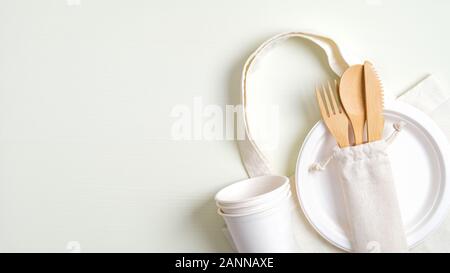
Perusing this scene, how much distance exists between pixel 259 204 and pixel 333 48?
0.29 metres

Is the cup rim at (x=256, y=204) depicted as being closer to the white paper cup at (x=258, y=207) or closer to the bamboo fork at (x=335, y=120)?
the white paper cup at (x=258, y=207)

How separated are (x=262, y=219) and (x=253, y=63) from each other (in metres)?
0.26

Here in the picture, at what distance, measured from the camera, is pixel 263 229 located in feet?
1.97

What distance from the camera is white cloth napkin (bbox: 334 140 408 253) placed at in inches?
24.5

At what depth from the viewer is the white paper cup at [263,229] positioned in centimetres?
60

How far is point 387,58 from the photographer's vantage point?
669 mm

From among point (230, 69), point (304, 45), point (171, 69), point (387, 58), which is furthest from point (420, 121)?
point (171, 69)

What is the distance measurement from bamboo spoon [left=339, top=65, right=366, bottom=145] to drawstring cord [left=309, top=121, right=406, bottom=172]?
0.16ft

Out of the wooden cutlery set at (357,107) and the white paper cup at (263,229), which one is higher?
the wooden cutlery set at (357,107)

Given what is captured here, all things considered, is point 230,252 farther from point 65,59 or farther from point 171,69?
point 65,59

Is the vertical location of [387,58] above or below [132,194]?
above

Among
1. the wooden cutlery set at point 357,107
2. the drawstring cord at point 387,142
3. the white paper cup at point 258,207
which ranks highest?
the wooden cutlery set at point 357,107

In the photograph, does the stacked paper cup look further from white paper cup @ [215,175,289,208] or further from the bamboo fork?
the bamboo fork

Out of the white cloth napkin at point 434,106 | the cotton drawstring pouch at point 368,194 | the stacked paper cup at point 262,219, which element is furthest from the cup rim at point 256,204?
the white cloth napkin at point 434,106
